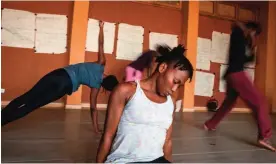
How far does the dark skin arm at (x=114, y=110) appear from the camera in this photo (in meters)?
1.15

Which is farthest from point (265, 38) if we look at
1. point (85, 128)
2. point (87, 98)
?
point (85, 128)

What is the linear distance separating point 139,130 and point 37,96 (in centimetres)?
144

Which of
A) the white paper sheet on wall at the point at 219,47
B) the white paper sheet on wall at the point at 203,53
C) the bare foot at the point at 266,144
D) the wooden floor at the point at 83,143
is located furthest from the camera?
the white paper sheet on wall at the point at 219,47

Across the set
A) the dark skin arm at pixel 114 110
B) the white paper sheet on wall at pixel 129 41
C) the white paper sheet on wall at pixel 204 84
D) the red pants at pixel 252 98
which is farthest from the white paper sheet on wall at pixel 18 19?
the dark skin arm at pixel 114 110

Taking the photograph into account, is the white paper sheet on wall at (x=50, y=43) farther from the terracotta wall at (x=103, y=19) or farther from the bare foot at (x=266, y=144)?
the bare foot at (x=266, y=144)

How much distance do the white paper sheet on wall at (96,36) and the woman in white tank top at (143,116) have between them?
430 centimetres

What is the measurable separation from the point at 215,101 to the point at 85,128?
3655 millimetres

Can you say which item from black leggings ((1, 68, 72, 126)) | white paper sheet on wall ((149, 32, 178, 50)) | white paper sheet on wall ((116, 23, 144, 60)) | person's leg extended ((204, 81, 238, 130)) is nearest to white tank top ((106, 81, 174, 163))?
black leggings ((1, 68, 72, 126))

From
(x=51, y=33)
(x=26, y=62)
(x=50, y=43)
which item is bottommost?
(x=26, y=62)

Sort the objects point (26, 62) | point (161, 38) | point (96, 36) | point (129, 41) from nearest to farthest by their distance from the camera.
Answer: point (26, 62)
point (96, 36)
point (129, 41)
point (161, 38)

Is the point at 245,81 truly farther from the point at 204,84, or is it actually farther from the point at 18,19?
the point at 18,19

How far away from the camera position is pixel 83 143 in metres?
2.59

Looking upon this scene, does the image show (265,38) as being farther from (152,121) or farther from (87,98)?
(152,121)

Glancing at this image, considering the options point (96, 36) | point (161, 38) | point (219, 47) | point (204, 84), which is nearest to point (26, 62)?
point (96, 36)
